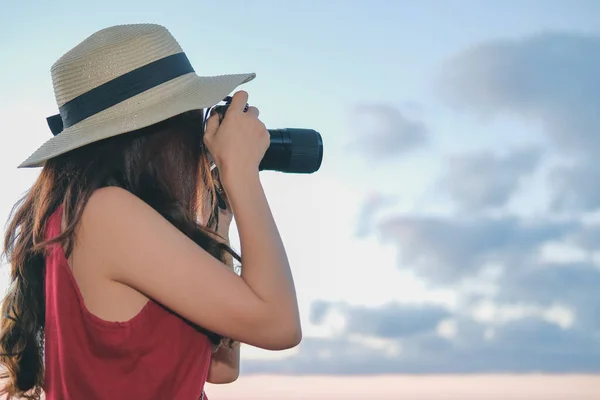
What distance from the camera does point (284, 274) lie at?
7.66 ft

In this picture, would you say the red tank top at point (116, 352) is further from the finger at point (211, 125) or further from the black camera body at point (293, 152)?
the black camera body at point (293, 152)

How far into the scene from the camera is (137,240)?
7.47ft

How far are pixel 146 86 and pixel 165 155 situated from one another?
24cm

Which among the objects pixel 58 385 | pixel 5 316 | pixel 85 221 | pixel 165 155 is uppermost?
pixel 165 155

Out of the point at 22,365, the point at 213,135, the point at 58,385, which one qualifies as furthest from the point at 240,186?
the point at 22,365

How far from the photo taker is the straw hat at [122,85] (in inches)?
101

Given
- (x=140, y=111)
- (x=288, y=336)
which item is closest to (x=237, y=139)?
(x=140, y=111)

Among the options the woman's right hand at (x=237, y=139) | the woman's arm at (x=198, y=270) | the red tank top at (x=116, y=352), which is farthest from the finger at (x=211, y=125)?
the red tank top at (x=116, y=352)

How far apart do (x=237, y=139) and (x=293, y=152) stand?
37 centimetres

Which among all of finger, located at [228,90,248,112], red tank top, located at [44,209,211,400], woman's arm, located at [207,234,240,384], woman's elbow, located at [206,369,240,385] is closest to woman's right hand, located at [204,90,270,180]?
finger, located at [228,90,248,112]

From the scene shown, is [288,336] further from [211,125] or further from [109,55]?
[109,55]

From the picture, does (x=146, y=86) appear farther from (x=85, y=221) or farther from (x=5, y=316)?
(x=5, y=316)

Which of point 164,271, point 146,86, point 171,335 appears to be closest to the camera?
point 164,271

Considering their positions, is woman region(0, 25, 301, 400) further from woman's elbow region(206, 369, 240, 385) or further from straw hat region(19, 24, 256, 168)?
woman's elbow region(206, 369, 240, 385)
